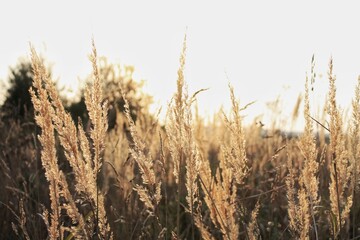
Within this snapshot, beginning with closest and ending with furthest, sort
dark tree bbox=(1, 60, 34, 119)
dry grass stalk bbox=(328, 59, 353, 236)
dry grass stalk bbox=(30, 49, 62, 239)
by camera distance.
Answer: dry grass stalk bbox=(30, 49, 62, 239)
dry grass stalk bbox=(328, 59, 353, 236)
dark tree bbox=(1, 60, 34, 119)

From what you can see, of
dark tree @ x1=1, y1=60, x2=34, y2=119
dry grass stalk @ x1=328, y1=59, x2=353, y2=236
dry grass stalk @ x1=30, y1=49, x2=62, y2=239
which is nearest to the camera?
dry grass stalk @ x1=30, y1=49, x2=62, y2=239

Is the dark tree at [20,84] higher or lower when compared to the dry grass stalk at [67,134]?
higher

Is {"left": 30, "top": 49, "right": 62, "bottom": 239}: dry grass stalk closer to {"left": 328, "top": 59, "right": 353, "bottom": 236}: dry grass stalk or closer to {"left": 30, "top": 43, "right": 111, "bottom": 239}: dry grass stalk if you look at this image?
{"left": 30, "top": 43, "right": 111, "bottom": 239}: dry grass stalk

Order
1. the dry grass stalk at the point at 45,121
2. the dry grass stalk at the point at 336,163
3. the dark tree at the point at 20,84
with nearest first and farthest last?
the dry grass stalk at the point at 45,121 → the dry grass stalk at the point at 336,163 → the dark tree at the point at 20,84

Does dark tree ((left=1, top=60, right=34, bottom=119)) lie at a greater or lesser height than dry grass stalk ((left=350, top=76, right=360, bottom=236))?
greater

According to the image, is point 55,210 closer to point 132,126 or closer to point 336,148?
point 132,126

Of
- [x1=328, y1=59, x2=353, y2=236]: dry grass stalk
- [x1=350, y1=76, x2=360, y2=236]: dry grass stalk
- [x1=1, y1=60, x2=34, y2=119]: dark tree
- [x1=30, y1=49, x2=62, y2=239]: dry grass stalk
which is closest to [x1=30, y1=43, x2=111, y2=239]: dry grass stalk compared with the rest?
[x1=30, y1=49, x2=62, y2=239]: dry grass stalk

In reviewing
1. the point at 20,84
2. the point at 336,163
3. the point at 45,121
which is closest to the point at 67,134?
the point at 45,121

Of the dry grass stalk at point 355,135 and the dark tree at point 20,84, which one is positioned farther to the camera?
the dark tree at point 20,84

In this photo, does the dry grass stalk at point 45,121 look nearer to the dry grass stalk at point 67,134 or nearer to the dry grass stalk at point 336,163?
the dry grass stalk at point 67,134

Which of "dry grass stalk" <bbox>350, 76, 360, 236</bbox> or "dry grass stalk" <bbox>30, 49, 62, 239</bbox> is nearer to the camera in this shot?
"dry grass stalk" <bbox>30, 49, 62, 239</bbox>

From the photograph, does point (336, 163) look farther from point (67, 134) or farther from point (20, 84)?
point (20, 84)

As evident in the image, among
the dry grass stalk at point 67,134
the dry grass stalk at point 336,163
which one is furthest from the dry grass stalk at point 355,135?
the dry grass stalk at point 67,134

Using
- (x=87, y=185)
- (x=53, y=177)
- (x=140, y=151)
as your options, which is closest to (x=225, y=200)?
(x=140, y=151)
